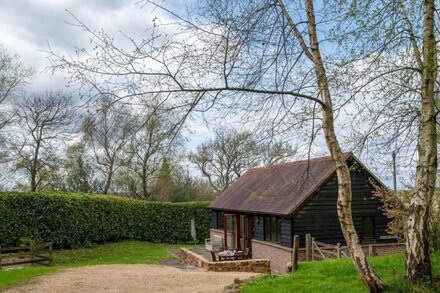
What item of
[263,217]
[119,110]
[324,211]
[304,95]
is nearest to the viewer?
[119,110]

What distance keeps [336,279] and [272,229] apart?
39.0 ft

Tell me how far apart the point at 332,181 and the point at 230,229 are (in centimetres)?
997

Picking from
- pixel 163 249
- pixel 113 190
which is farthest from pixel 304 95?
pixel 113 190

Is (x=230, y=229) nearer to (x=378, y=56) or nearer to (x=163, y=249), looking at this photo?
(x=163, y=249)

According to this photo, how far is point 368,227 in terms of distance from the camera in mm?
21234

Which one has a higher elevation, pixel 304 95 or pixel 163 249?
pixel 304 95

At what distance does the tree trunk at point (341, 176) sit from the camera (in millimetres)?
7668

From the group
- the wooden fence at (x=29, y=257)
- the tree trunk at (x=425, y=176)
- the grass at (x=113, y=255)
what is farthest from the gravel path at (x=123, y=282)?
the tree trunk at (x=425, y=176)

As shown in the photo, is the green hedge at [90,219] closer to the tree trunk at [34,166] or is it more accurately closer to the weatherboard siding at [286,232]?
the tree trunk at [34,166]

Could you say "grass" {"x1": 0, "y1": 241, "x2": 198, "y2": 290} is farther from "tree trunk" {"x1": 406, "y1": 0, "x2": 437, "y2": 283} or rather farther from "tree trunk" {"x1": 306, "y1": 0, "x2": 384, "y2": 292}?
"tree trunk" {"x1": 406, "y1": 0, "x2": 437, "y2": 283}

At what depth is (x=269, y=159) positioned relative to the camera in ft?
28.0

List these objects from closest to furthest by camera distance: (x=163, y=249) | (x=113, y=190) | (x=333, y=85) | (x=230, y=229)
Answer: (x=333, y=85), (x=230, y=229), (x=163, y=249), (x=113, y=190)

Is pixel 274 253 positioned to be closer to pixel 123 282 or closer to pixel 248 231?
pixel 248 231

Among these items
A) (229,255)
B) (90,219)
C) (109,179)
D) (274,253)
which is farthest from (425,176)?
(109,179)
